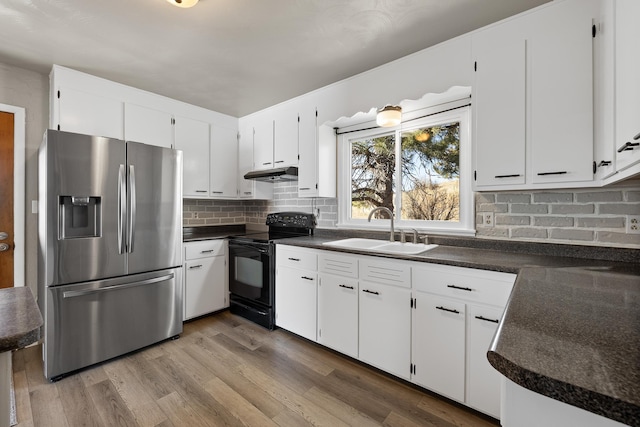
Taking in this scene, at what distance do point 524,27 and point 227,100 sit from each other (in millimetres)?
2677

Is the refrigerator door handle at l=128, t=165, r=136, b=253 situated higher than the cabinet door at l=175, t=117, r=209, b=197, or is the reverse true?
the cabinet door at l=175, t=117, r=209, b=197

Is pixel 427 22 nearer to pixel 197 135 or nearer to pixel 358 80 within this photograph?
pixel 358 80

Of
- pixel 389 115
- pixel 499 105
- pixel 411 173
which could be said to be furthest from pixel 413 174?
pixel 499 105

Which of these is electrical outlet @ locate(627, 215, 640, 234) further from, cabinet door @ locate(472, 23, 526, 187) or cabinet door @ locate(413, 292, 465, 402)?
cabinet door @ locate(413, 292, 465, 402)

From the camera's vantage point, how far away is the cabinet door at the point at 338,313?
2.20 metres

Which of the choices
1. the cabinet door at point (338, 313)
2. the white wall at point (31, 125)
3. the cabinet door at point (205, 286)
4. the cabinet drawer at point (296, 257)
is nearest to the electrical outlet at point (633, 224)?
the cabinet door at point (338, 313)

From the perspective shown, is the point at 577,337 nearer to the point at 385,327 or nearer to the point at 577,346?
the point at 577,346

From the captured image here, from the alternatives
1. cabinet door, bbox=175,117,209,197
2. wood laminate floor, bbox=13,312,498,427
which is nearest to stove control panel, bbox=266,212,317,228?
cabinet door, bbox=175,117,209,197

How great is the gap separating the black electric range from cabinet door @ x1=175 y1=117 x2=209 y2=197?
750mm

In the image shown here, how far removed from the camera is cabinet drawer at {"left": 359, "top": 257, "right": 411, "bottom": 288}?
6.26ft

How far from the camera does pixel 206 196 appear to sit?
3447 millimetres

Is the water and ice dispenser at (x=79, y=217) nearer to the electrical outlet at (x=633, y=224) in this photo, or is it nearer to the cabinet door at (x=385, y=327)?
the cabinet door at (x=385, y=327)

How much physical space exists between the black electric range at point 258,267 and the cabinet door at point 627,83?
2387 millimetres

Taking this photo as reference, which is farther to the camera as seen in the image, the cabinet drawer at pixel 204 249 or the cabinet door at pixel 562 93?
the cabinet drawer at pixel 204 249
